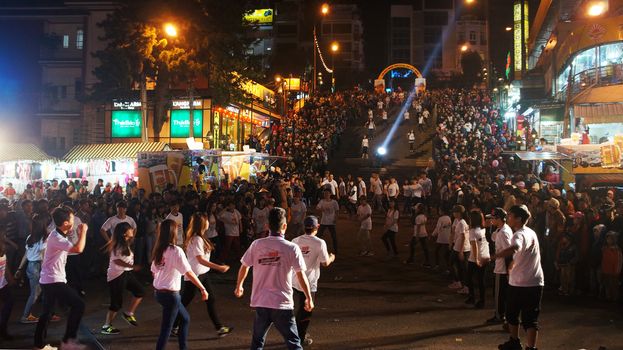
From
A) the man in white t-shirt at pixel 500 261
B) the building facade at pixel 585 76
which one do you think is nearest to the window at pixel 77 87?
the building facade at pixel 585 76

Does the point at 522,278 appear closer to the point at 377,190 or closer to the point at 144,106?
the point at 377,190

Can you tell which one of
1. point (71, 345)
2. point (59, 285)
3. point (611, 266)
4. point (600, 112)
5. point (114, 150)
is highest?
point (600, 112)

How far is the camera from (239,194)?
15.1 meters

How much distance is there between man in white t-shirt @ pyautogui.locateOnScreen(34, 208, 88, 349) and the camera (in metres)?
6.38

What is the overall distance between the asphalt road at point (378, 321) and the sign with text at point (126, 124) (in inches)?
772

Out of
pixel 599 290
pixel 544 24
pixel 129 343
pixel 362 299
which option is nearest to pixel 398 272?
pixel 362 299

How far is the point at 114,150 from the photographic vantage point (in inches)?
930

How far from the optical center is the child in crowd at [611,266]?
368 inches

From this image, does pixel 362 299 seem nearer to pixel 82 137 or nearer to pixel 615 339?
pixel 615 339

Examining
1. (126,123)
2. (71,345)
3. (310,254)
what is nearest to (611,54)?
(310,254)

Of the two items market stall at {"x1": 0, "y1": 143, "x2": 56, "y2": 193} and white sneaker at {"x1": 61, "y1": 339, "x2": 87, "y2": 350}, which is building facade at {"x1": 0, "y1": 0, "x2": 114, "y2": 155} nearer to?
market stall at {"x1": 0, "y1": 143, "x2": 56, "y2": 193}

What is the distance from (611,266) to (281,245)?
6948 millimetres

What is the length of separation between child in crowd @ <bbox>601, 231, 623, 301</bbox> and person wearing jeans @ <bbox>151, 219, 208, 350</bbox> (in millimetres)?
7129

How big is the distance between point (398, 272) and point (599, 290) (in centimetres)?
394
